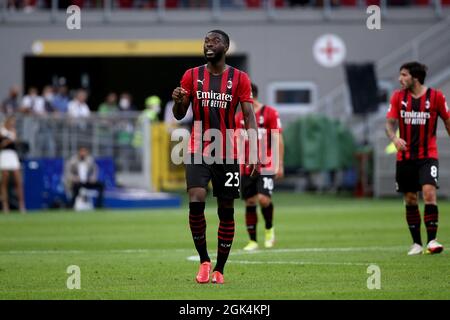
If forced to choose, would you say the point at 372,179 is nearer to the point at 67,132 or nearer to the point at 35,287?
the point at 67,132

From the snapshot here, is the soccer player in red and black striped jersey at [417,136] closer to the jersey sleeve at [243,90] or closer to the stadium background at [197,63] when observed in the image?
the jersey sleeve at [243,90]

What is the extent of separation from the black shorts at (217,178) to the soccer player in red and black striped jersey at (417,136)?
138 inches

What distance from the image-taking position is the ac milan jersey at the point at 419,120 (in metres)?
14.0

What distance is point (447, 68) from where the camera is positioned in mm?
34656

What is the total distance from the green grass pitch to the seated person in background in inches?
104

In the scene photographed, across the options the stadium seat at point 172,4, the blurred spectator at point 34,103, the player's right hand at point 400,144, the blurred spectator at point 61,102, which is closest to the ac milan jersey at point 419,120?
the player's right hand at point 400,144

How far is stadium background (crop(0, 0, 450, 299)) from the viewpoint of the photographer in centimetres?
2870

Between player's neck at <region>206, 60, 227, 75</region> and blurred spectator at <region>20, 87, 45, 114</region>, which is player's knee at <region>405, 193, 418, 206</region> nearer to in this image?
player's neck at <region>206, 60, 227, 75</region>

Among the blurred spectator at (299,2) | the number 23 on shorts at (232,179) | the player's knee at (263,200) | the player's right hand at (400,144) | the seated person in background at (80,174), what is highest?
the blurred spectator at (299,2)

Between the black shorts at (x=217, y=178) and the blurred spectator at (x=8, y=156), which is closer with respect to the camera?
the black shorts at (x=217, y=178)

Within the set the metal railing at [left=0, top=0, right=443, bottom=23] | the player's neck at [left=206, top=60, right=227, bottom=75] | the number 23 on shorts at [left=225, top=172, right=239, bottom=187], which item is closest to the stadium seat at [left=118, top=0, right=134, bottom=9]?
the metal railing at [left=0, top=0, right=443, bottom=23]

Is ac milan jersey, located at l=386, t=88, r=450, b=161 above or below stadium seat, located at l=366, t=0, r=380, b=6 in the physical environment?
below
